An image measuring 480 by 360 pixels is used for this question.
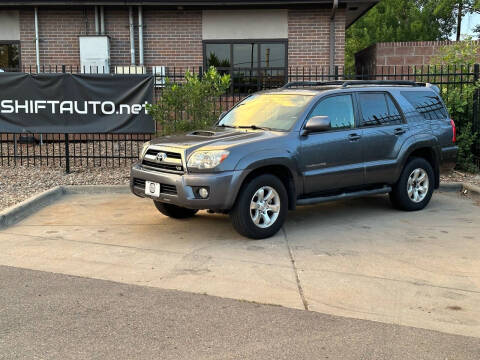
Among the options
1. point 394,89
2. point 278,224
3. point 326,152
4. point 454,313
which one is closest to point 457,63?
A: point 394,89

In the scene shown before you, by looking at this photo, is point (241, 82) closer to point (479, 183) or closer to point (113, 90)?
point (113, 90)

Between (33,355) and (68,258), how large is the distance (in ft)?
7.48

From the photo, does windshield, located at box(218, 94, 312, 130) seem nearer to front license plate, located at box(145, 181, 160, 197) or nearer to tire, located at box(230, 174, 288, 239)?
tire, located at box(230, 174, 288, 239)

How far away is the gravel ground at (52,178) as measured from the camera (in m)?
9.45

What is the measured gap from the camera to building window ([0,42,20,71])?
15.2m

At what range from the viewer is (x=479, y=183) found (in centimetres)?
999

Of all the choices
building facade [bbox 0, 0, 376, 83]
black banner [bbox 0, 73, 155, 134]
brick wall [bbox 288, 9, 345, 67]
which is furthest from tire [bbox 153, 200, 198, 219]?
brick wall [bbox 288, 9, 345, 67]

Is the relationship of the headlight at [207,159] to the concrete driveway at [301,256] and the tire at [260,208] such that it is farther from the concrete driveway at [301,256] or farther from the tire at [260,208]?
the concrete driveway at [301,256]

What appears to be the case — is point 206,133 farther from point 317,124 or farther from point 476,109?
point 476,109

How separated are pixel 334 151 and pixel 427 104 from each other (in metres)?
2.15

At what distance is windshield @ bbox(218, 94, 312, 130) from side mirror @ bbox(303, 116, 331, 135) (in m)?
0.23

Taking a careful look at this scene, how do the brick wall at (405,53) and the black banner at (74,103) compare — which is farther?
the brick wall at (405,53)

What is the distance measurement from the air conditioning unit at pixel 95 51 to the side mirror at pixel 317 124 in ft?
30.3

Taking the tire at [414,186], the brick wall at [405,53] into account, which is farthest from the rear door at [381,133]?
the brick wall at [405,53]
